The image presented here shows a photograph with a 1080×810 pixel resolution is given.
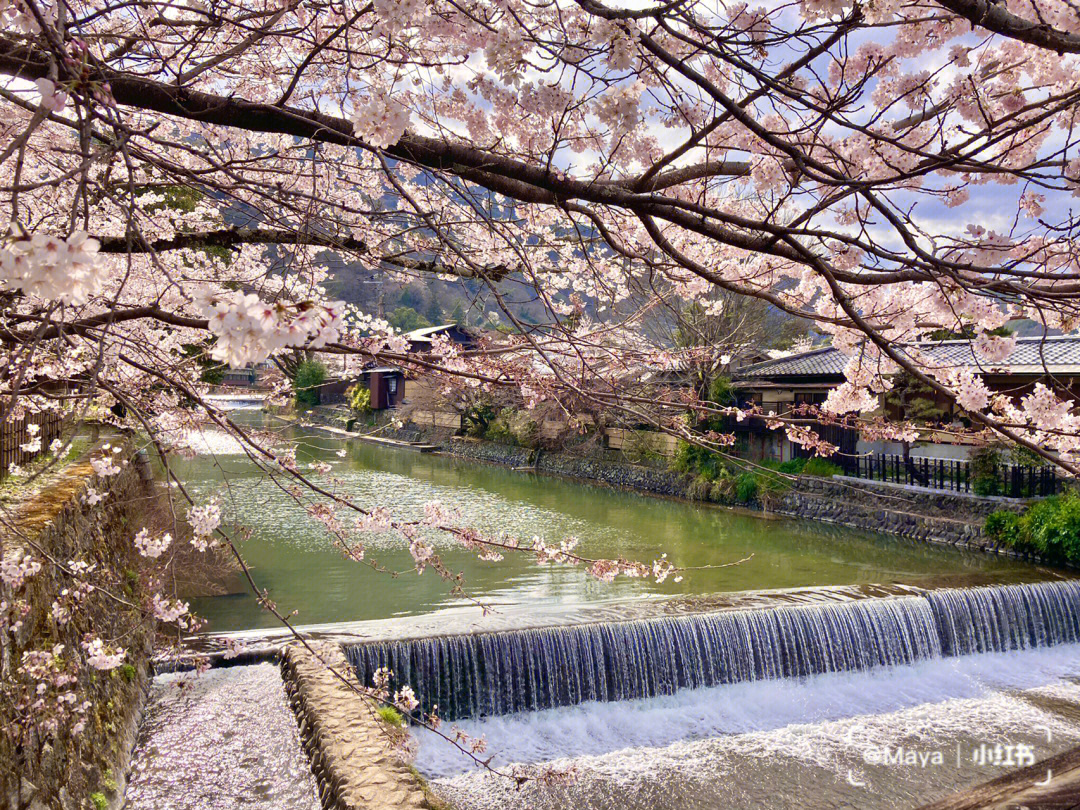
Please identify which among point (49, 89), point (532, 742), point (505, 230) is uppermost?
point (505, 230)

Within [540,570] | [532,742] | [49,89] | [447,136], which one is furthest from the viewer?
[540,570]

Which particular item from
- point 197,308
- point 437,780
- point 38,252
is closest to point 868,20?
point 197,308

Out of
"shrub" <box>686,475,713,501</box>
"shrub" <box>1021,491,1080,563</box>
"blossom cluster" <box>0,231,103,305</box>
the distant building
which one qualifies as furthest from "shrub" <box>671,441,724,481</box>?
"blossom cluster" <box>0,231,103,305</box>

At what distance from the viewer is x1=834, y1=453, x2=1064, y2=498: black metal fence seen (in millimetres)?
11219

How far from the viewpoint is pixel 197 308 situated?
1.24 m

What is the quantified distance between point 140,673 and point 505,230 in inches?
181

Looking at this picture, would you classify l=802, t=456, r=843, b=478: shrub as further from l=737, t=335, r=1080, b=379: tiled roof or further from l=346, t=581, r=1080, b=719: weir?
l=346, t=581, r=1080, b=719: weir

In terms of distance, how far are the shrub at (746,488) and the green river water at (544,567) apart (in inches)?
25.8

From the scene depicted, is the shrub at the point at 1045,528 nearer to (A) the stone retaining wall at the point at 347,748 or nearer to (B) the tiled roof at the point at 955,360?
(B) the tiled roof at the point at 955,360

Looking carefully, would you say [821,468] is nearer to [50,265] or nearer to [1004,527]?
[1004,527]

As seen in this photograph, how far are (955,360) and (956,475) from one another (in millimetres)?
1923

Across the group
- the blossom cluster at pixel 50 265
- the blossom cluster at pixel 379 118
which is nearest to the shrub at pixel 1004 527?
the blossom cluster at pixel 379 118

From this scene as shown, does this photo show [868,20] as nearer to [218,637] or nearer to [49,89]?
[49,89]

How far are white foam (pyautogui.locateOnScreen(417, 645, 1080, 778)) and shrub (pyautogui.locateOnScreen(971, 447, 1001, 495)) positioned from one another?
400 centimetres
